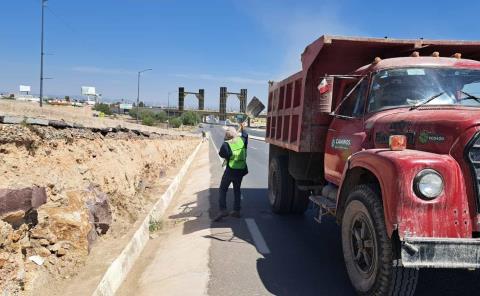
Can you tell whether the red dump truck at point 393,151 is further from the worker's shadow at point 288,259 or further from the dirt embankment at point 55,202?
the dirt embankment at point 55,202

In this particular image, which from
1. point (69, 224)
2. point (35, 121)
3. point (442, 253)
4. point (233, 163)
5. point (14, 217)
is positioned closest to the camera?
point (442, 253)

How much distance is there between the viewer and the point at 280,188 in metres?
8.95

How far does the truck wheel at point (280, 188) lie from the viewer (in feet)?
29.2

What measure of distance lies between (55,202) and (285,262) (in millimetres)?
2957

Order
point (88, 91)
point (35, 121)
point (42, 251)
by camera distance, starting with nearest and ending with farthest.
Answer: point (42, 251)
point (35, 121)
point (88, 91)

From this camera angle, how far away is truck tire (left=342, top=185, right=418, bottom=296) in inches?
160

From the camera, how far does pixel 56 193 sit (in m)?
6.00

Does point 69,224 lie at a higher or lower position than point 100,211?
higher

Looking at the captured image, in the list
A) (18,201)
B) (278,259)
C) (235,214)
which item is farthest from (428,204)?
(235,214)

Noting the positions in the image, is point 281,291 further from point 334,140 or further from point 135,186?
point 135,186

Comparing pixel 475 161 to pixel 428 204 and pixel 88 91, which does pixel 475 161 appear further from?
pixel 88 91

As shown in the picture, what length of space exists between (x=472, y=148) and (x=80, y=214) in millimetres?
4447

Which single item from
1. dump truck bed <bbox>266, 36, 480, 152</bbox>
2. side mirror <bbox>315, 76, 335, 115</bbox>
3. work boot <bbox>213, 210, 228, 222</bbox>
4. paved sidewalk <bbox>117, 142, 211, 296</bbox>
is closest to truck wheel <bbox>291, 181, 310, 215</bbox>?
work boot <bbox>213, 210, 228, 222</bbox>

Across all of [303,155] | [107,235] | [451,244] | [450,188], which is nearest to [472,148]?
[450,188]
